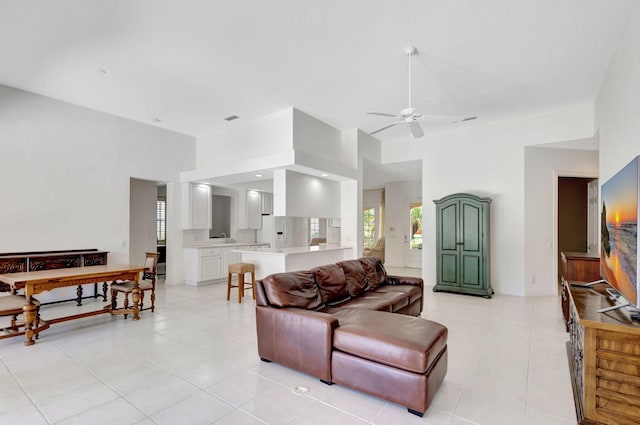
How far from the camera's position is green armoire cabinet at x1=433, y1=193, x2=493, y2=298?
584 cm

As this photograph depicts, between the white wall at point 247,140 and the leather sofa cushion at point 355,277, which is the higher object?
the white wall at point 247,140

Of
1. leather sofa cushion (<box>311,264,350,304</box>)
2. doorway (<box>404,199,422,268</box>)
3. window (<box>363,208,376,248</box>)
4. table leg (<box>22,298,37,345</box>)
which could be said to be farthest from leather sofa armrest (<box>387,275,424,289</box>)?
window (<box>363,208,376,248</box>)

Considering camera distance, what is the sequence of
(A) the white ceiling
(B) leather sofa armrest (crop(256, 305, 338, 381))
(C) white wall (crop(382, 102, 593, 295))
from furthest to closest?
(C) white wall (crop(382, 102, 593, 295)) < (A) the white ceiling < (B) leather sofa armrest (crop(256, 305, 338, 381))

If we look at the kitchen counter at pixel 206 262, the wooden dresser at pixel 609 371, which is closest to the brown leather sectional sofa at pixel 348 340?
the wooden dresser at pixel 609 371

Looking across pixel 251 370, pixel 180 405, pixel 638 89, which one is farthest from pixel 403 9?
pixel 180 405

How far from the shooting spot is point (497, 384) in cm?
267

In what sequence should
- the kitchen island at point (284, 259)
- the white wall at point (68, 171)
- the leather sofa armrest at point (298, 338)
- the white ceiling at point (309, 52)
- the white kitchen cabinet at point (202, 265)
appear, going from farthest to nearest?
the white kitchen cabinet at point (202, 265)
the kitchen island at point (284, 259)
the white wall at point (68, 171)
the white ceiling at point (309, 52)
the leather sofa armrest at point (298, 338)

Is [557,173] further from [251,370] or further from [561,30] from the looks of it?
[251,370]

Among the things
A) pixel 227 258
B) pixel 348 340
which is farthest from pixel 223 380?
pixel 227 258

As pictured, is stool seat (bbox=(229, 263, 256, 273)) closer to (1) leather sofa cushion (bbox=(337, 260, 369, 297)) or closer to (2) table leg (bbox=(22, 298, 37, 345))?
(1) leather sofa cushion (bbox=(337, 260, 369, 297))

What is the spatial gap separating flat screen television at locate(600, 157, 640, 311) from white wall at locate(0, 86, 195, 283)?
6.98 m

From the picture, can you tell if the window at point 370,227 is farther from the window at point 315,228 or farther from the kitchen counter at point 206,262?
the kitchen counter at point 206,262

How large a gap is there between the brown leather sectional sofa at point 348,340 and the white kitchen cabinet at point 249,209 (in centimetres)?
491

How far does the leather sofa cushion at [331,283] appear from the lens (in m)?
3.60
